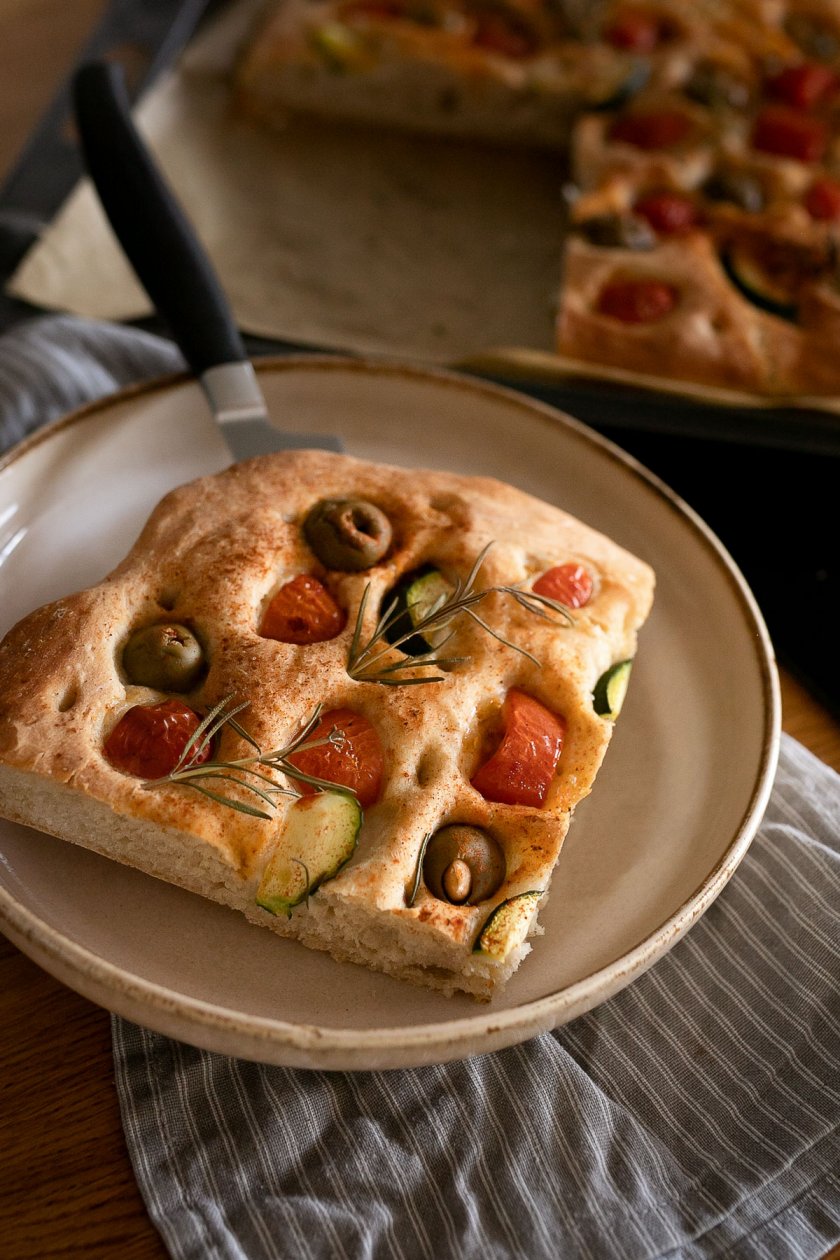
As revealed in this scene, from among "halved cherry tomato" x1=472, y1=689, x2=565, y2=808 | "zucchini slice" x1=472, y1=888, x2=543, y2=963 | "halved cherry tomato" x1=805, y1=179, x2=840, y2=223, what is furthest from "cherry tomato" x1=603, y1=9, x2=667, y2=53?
"zucchini slice" x1=472, y1=888, x2=543, y2=963

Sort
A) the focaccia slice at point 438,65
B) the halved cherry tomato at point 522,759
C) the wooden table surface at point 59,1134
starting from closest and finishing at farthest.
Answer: the wooden table surface at point 59,1134 → the halved cherry tomato at point 522,759 → the focaccia slice at point 438,65

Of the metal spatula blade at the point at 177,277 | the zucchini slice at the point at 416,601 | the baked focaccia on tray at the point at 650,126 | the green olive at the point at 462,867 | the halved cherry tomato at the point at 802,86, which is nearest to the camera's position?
the green olive at the point at 462,867

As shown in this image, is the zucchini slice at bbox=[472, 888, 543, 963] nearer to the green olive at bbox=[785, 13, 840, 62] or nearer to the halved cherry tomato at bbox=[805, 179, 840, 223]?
the halved cherry tomato at bbox=[805, 179, 840, 223]

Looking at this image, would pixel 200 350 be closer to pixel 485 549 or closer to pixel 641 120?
pixel 485 549

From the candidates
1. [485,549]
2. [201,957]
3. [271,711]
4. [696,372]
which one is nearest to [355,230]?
[696,372]

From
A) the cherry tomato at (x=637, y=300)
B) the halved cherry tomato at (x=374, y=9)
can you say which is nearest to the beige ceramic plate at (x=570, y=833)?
the cherry tomato at (x=637, y=300)

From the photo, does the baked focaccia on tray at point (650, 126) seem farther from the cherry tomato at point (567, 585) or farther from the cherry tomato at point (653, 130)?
the cherry tomato at point (567, 585)
